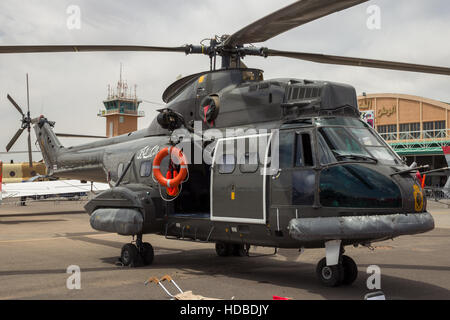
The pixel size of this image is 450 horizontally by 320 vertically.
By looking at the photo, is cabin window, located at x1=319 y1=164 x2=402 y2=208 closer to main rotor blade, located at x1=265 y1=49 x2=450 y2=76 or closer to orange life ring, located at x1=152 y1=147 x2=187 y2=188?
main rotor blade, located at x1=265 y1=49 x2=450 y2=76

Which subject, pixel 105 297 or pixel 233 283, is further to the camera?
pixel 233 283

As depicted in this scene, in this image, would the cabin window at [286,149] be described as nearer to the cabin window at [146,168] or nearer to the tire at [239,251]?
the cabin window at [146,168]

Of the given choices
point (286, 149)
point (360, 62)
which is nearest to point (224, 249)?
point (286, 149)

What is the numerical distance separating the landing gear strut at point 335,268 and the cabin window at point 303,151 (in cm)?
140

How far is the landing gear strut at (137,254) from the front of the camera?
10672 millimetres

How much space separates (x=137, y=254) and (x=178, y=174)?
88.0 inches

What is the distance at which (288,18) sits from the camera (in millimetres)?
7371

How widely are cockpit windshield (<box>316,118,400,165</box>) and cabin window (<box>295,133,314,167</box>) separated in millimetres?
198

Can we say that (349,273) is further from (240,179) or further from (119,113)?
(119,113)

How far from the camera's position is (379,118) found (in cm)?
6144
